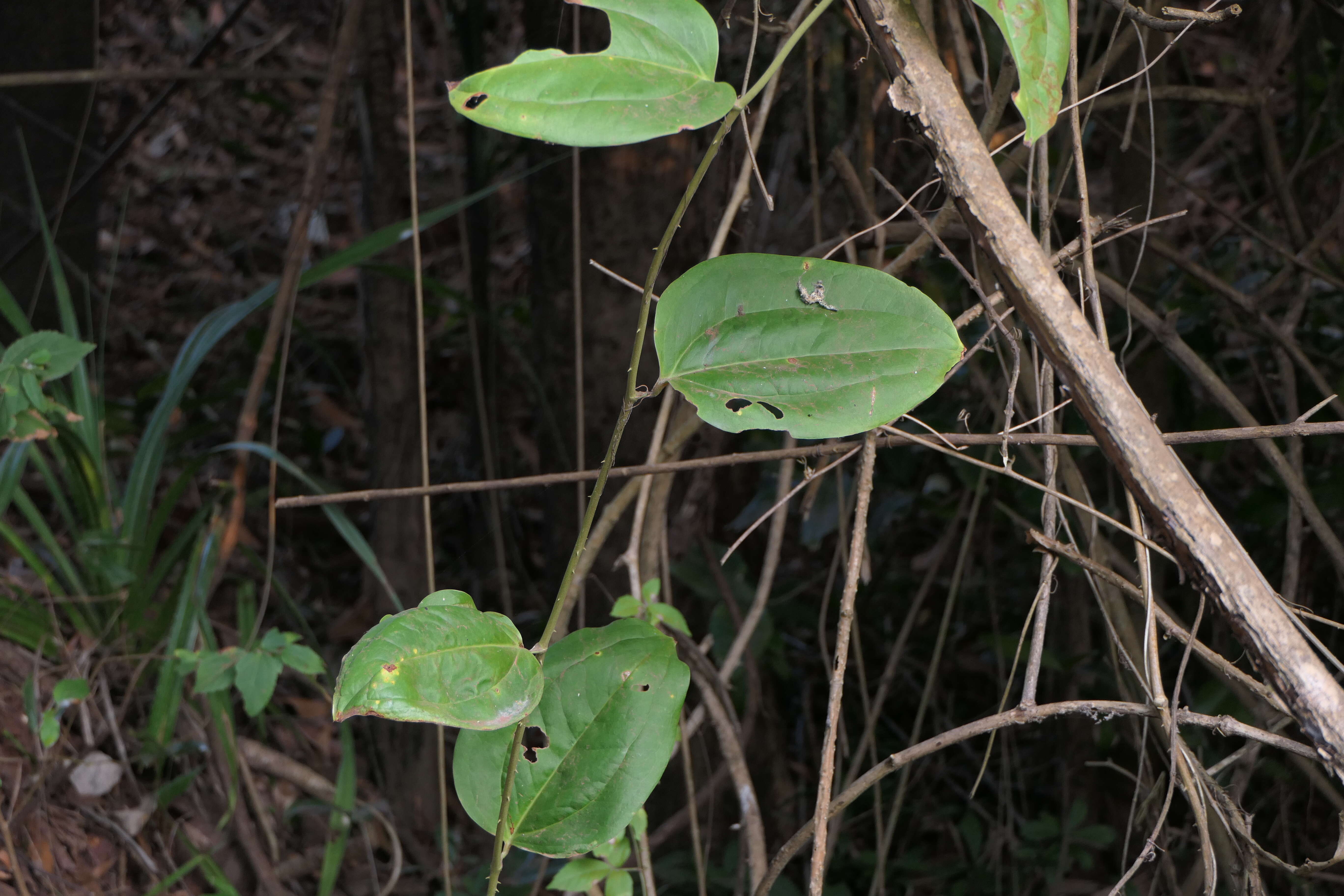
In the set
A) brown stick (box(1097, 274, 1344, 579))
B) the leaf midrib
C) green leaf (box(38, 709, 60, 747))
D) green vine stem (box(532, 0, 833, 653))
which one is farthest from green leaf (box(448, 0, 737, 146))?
green leaf (box(38, 709, 60, 747))

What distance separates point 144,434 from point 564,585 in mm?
1319

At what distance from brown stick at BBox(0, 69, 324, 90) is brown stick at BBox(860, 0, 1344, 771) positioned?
134 cm

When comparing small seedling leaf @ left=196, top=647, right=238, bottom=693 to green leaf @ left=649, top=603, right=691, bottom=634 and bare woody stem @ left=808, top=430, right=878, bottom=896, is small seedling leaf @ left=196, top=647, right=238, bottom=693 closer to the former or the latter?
green leaf @ left=649, top=603, right=691, bottom=634

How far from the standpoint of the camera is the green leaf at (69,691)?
1.26 meters

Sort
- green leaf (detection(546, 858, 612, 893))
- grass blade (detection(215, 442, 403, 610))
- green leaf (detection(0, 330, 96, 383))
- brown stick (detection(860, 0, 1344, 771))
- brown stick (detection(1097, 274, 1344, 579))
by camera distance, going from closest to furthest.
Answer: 1. brown stick (detection(860, 0, 1344, 771))
2. green leaf (detection(546, 858, 612, 893))
3. brown stick (detection(1097, 274, 1344, 579))
4. green leaf (detection(0, 330, 96, 383))
5. grass blade (detection(215, 442, 403, 610))

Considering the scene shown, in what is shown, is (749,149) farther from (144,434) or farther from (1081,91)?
(144,434)

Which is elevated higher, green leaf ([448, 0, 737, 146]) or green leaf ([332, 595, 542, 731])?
green leaf ([448, 0, 737, 146])

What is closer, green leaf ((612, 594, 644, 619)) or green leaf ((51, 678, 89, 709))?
green leaf ((612, 594, 644, 619))

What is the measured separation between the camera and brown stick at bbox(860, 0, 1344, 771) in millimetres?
443

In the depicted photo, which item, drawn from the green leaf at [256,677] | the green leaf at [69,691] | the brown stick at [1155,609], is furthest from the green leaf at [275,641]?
the brown stick at [1155,609]

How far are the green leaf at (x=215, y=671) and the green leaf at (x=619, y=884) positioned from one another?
2.23 ft

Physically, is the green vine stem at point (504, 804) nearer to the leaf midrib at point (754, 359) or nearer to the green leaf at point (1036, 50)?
the leaf midrib at point (754, 359)

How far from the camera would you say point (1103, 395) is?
48cm

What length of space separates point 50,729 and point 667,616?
87 centimetres
